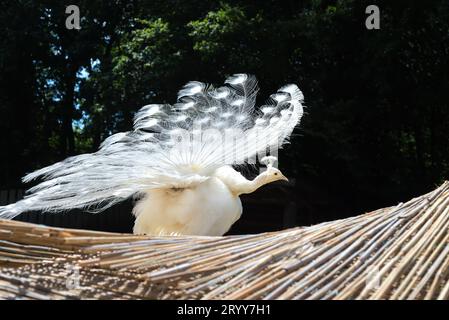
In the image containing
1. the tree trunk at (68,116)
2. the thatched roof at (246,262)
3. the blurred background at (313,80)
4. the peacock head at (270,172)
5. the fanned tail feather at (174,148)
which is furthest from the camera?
the tree trunk at (68,116)

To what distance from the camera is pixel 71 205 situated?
3.92 meters

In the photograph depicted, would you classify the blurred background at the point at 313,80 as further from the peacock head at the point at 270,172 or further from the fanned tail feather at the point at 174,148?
the peacock head at the point at 270,172

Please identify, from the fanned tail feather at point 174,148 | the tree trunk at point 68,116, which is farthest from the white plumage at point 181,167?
the tree trunk at point 68,116

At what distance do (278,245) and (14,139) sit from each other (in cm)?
1004

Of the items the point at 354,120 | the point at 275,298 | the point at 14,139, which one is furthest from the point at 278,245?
the point at 14,139

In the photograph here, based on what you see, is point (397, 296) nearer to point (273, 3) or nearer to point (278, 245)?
point (278, 245)

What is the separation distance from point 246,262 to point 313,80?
7.57 meters

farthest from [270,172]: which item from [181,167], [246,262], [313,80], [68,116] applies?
[68,116]

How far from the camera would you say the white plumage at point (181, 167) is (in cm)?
393

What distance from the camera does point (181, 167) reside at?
4.12 metres

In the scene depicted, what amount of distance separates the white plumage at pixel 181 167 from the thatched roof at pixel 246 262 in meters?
2.02

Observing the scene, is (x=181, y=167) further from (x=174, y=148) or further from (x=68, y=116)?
(x=68, y=116)

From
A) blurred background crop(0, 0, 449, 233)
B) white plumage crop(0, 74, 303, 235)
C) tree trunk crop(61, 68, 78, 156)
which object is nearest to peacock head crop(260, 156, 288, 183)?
white plumage crop(0, 74, 303, 235)
